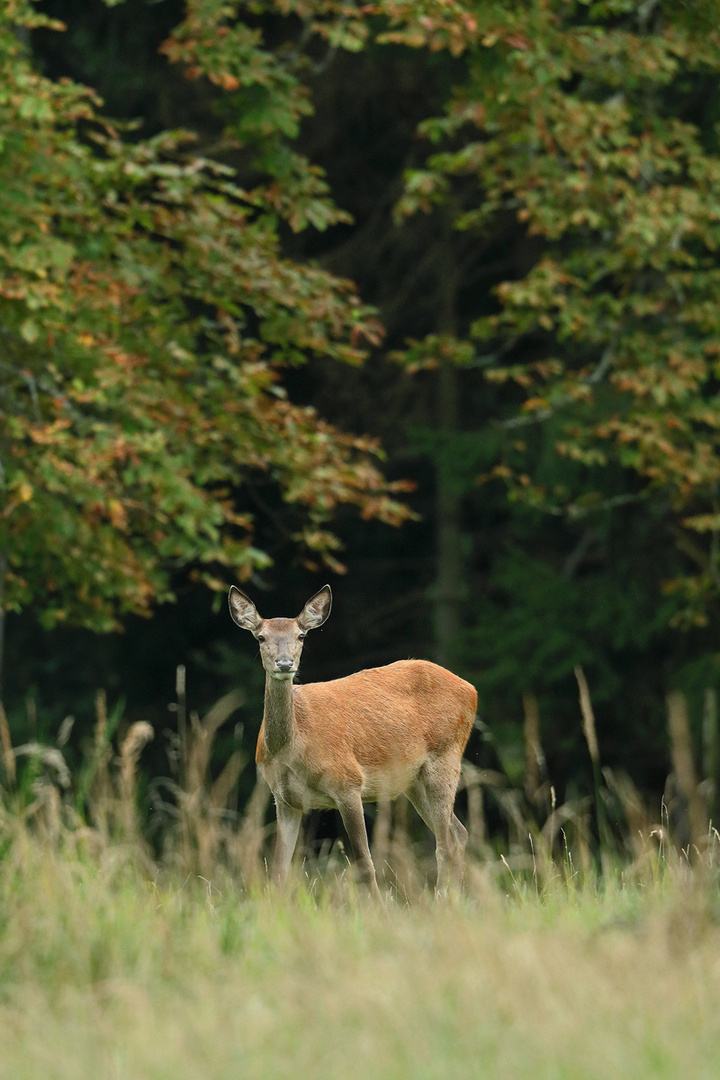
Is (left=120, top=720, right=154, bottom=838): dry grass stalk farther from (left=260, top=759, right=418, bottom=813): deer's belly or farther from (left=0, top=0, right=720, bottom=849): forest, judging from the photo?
(left=260, top=759, right=418, bottom=813): deer's belly

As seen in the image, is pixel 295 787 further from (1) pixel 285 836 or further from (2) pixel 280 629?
(2) pixel 280 629

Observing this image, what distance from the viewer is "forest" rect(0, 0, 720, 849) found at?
1018 centimetres

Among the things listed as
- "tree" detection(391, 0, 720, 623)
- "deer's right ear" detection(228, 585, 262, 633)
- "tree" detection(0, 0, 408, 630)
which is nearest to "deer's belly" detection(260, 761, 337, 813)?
"deer's right ear" detection(228, 585, 262, 633)

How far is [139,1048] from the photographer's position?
405 cm

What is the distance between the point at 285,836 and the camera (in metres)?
6.65

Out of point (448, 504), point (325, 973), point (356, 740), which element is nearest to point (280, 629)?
point (356, 740)

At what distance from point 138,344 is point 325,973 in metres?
7.03

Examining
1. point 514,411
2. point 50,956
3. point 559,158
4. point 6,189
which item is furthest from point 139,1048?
point 514,411

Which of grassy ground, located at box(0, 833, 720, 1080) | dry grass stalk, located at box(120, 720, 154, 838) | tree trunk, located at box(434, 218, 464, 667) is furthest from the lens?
tree trunk, located at box(434, 218, 464, 667)

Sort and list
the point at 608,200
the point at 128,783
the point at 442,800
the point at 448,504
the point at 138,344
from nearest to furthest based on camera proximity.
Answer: the point at 128,783 → the point at 442,800 → the point at 138,344 → the point at 608,200 → the point at 448,504

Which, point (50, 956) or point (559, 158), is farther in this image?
point (559, 158)

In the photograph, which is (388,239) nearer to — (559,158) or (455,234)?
(455,234)

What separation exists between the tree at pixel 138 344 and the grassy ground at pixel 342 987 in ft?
15.0

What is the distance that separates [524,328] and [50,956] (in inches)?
326
